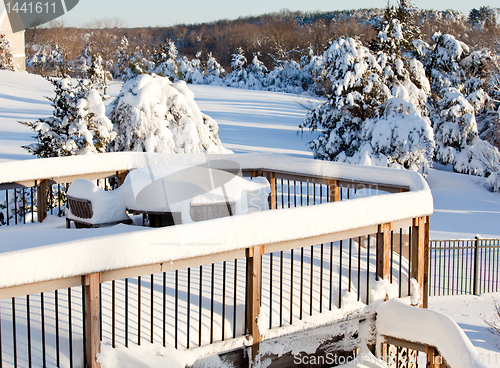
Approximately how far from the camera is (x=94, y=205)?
560 cm

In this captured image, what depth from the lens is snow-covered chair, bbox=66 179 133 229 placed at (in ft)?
18.5

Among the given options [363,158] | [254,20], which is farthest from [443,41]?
[254,20]

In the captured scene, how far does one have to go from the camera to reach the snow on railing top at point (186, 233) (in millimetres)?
2850

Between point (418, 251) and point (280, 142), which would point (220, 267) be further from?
point (280, 142)

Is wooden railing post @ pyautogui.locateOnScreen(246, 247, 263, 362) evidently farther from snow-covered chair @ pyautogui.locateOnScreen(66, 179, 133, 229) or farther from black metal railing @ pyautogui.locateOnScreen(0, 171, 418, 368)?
snow-covered chair @ pyautogui.locateOnScreen(66, 179, 133, 229)

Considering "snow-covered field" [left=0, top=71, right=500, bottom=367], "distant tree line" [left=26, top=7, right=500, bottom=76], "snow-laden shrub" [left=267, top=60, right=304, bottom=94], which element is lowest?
"snow-covered field" [left=0, top=71, right=500, bottom=367]

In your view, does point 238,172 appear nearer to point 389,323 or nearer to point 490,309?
point 389,323

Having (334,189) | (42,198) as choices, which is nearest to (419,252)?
(334,189)

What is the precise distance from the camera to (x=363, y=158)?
→ 1638 cm

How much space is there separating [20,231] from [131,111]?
283 inches

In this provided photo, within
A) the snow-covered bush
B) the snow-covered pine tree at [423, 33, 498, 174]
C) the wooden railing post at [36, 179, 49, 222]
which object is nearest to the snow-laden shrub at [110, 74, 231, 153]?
the snow-covered bush

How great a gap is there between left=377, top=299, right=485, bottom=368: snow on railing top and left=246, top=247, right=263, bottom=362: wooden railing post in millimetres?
1389

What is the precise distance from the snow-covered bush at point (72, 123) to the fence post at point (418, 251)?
803 centimetres

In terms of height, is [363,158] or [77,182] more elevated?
[77,182]
